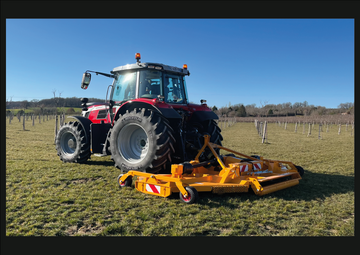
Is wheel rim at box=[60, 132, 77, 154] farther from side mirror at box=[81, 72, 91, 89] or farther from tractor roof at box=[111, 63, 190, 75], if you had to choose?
tractor roof at box=[111, 63, 190, 75]

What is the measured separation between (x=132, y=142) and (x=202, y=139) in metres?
1.72

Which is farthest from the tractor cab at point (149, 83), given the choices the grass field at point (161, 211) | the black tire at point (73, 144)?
the grass field at point (161, 211)

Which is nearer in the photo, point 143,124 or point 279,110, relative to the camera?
point 143,124

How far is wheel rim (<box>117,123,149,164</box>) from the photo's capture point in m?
5.48

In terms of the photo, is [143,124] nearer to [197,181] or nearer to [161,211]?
[197,181]

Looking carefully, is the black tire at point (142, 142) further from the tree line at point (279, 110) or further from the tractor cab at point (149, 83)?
the tree line at point (279, 110)

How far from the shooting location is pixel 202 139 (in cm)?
607

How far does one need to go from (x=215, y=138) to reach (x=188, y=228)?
3.77 metres

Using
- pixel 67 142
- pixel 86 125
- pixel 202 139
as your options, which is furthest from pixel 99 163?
pixel 202 139

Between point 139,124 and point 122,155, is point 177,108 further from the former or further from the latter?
point 122,155

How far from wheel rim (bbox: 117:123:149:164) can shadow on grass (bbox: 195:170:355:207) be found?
1.81 m

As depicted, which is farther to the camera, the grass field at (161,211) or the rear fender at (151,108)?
the rear fender at (151,108)

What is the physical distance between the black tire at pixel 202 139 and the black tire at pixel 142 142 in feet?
2.77

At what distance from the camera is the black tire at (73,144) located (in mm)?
6938
